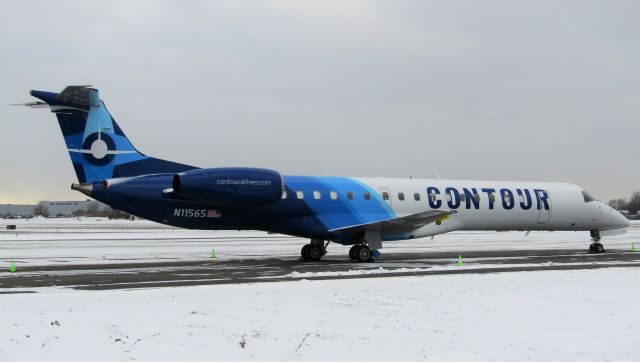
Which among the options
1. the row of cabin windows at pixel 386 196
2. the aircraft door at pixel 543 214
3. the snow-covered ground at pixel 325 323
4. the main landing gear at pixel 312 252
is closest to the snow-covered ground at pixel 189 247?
the main landing gear at pixel 312 252

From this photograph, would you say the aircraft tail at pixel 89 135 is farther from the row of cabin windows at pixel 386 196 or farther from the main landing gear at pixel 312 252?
the main landing gear at pixel 312 252

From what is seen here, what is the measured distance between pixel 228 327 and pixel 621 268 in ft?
46.8

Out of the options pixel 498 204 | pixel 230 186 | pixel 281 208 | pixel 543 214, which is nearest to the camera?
pixel 230 186

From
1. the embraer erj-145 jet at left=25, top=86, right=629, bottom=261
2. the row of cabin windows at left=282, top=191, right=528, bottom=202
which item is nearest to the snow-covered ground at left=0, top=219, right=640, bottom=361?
the embraer erj-145 jet at left=25, top=86, right=629, bottom=261

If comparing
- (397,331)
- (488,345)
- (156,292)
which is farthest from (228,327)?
(156,292)

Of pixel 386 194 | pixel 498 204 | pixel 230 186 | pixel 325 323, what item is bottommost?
pixel 325 323

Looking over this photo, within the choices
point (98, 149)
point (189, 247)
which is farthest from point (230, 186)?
point (189, 247)

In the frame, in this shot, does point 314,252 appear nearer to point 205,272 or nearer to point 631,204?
point 205,272

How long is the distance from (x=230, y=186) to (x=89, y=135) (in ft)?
15.4

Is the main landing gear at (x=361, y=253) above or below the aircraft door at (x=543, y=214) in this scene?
below

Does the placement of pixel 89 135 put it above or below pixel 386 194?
above

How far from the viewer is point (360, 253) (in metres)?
23.2

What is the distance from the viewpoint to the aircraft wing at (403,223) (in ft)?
75.0

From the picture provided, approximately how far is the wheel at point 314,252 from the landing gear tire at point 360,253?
185 cm
